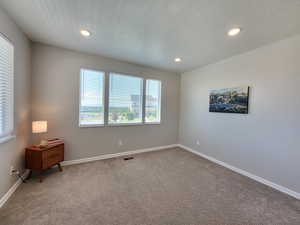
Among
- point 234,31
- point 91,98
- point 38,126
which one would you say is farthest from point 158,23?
point 38,126

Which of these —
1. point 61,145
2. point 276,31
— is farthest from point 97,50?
point 276,31

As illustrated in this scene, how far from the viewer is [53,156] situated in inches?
93.0

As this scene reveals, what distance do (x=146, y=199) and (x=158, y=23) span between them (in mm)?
2596

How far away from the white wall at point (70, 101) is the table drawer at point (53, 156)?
1.06 feet

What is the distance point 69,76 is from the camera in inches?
109

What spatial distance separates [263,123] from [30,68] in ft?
15.1

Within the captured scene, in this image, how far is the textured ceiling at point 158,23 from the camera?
1505 mm

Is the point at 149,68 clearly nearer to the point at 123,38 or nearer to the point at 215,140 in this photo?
the point at 123,38

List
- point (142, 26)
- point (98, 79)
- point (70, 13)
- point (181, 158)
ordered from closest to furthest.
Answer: point (70, 13) → point (142, 26) → point (98, 79) → point (181, 158)

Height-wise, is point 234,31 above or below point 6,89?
above

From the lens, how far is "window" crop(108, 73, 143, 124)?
3334 millimetres

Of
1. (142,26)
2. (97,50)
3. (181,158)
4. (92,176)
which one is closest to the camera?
(142,26)

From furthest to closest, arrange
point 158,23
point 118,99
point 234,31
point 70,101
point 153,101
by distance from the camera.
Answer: point 153,101 < point 118,99 < point 70,101 < point 234,31 < point 158,23

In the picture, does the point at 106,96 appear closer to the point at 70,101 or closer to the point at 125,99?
the point at 125,99
